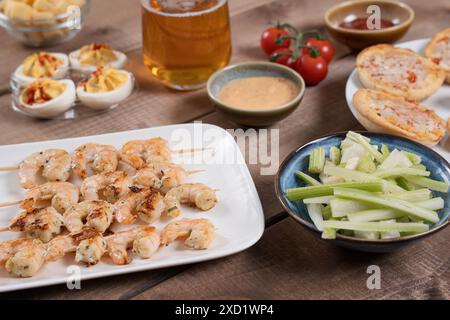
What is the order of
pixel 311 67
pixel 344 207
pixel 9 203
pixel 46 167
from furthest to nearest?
1. pixel 311 67
2. pixel 46 167
3. pixel 9 203
4. pixel 344 207

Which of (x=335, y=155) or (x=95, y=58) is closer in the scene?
(x=335, y=155)

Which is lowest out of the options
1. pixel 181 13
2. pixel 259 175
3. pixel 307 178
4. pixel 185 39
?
pixel 259 175

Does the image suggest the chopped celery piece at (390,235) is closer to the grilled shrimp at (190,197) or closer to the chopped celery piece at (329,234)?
the chopped celery piece at (329,234)

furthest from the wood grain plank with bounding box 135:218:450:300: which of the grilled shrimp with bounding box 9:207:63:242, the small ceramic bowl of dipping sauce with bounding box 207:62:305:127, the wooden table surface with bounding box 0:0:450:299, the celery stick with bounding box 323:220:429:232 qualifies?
the small ceramic bowl of dipping sauce with bounding box 207:62:305:127

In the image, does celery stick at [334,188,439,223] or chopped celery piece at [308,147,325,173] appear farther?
chopped celery piece at [308,147,325,173]

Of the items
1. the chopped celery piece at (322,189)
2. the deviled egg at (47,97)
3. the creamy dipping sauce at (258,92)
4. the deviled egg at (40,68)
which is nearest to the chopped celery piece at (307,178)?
the chopped celery piece at (322,189)

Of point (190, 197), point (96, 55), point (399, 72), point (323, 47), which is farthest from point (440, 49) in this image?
point (96, 55)

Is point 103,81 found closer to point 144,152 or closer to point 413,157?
point 144,152

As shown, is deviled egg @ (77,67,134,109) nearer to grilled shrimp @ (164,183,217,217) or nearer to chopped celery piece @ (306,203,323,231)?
grilled shrimp @ (164,183,217,217)
